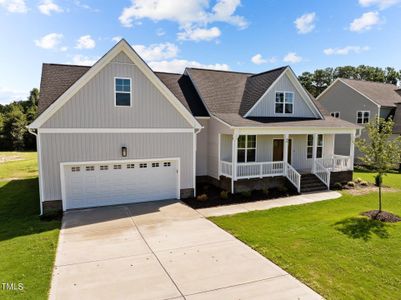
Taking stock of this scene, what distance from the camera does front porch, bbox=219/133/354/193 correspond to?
622 inches

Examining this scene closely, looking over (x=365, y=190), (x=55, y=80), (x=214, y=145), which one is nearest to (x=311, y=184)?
(x=365, y=190)

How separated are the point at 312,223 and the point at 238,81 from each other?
12580 millimetres

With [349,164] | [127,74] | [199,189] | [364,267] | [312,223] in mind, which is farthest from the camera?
[349,164]

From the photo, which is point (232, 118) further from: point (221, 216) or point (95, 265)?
point (95, 265)

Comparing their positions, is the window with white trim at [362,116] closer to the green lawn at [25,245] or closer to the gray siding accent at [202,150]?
the gray siding accent at [202,150]

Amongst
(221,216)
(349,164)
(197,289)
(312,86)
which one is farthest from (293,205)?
(312,86)

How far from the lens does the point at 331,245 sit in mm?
8758

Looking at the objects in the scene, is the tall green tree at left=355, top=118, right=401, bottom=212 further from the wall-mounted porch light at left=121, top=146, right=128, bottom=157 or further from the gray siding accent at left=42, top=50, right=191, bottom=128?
the wall-mounted porch light at left=121, top=146, right=128, bottom=157

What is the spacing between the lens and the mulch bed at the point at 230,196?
13820 mm

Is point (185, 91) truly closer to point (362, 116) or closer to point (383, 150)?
point (383, 150)

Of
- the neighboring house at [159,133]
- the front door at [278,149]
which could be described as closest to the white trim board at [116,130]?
the neighboring house at [159,133]

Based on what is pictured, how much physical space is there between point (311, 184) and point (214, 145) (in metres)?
6.27

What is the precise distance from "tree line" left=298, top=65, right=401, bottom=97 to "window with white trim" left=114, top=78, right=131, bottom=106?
60.4 metres

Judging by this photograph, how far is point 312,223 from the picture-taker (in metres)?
10.8
